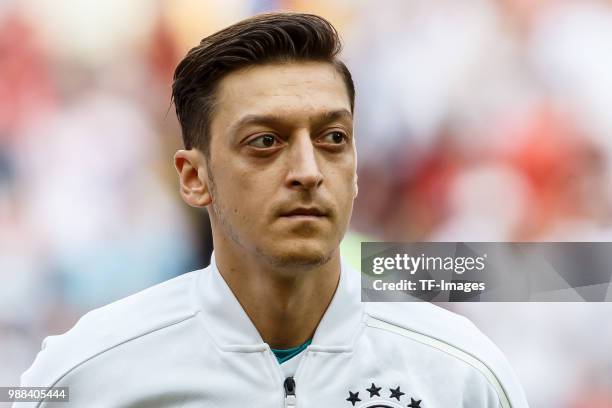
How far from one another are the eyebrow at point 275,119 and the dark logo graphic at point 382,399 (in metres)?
0.46

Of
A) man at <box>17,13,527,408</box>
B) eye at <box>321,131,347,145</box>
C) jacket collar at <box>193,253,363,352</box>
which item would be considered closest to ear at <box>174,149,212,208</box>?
man at <box>17,13,527,408</box>

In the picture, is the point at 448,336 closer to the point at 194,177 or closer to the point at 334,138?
the point at 334,138

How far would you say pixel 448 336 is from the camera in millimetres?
1569

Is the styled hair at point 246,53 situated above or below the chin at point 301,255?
above

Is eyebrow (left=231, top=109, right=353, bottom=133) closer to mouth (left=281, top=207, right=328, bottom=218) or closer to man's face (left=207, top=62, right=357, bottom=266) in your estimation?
man's face (left=207, top=62, right=357, bottom=266)

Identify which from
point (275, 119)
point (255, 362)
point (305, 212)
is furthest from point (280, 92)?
point (255, 362)

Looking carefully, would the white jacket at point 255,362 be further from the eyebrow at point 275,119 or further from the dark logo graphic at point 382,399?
the eyebrow at point 275,119

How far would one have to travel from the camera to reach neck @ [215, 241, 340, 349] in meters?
1.50

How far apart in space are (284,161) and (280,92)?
12cm

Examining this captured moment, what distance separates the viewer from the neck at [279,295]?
1.50 metres

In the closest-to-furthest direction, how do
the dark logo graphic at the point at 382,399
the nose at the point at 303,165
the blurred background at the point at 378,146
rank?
the nose at the point at 303,165 → the dark logo graphic at the point at 382,399 → the blurred background at the point at 378,146

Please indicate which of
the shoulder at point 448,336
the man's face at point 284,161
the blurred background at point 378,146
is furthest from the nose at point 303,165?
the blurred background at point 378,146

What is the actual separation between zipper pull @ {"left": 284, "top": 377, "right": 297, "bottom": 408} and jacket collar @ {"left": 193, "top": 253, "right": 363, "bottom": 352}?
69mm

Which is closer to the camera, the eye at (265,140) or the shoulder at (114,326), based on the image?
the eye at (265,140)
